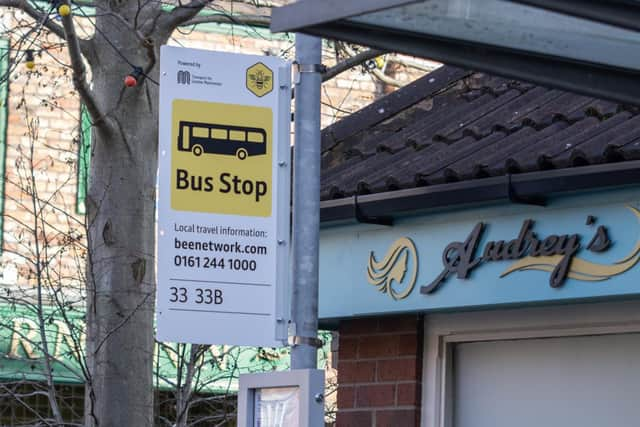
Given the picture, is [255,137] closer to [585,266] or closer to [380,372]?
[585,266]

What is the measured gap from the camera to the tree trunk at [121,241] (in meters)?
8.95

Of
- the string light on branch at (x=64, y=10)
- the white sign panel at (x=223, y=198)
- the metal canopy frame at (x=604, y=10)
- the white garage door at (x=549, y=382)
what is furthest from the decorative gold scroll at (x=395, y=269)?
the metal canopy frame at (x=604, y=10)

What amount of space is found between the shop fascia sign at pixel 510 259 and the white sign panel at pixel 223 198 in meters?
1.18

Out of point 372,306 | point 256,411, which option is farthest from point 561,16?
point 372,306

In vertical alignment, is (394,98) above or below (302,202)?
above

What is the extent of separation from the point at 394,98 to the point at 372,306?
184 centimetres

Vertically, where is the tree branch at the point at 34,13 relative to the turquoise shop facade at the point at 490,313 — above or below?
above

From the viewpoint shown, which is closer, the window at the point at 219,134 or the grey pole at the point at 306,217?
the grey pole at the point at 306,217

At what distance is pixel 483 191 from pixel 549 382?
1.00 m

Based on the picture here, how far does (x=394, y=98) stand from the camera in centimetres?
825

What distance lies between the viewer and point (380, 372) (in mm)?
7004

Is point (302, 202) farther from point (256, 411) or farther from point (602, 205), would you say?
point (602, 205)

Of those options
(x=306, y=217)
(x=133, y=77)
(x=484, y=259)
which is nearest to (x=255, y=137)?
(x=306, y=217)

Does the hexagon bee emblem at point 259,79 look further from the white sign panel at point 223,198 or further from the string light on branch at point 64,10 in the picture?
the string light on branch at point 64,10
